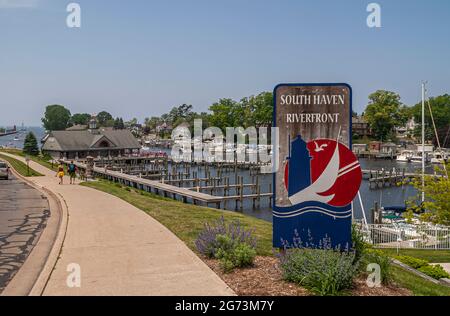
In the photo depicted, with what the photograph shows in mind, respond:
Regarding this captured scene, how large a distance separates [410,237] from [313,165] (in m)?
19.6

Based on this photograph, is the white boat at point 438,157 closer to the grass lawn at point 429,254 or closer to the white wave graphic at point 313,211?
the grass lawn at point 429,254

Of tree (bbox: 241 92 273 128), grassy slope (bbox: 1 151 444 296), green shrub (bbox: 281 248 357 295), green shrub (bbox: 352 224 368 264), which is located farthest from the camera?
tree (bbox: 241 92 273 128)

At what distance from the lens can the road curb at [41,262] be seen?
7.87m

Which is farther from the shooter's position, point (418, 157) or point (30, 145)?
point (418, 157)

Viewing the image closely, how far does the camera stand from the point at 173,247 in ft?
35.8

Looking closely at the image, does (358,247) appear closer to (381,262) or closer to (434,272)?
(381,262)

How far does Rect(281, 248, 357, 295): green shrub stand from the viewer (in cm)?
767

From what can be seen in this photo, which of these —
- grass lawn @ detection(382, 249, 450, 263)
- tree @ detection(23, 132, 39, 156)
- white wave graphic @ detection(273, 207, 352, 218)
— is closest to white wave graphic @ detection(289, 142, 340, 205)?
white wave graphic @ detection(273, 207, 352, 218)

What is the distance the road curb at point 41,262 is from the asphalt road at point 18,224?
0.17 m

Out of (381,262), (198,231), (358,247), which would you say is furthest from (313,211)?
(198,231)

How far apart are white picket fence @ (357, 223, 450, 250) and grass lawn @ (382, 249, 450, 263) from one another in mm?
724

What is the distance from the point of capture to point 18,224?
1484cm

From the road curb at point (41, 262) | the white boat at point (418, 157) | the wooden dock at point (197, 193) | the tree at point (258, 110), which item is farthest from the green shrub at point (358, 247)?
the tree at point (258, 110)

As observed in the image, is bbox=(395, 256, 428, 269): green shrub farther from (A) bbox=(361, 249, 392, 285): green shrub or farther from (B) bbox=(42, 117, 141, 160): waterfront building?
(B) bbox=(42, 117, 141, 160): waterfront building
